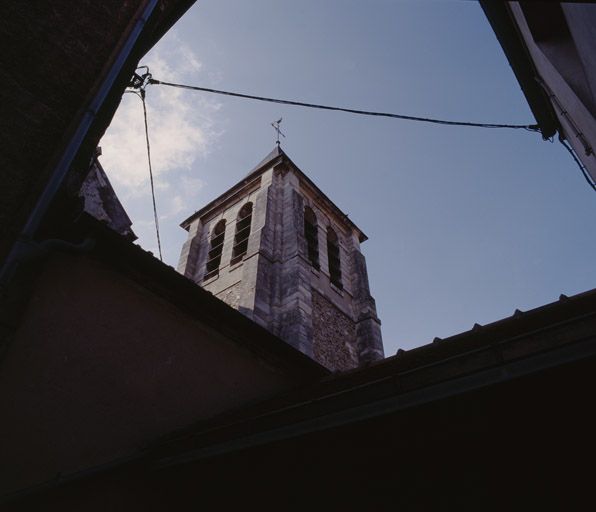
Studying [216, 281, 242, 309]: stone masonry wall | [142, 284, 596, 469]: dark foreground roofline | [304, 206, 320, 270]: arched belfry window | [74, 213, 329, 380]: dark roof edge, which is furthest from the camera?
[304, 206, 320, 270]: arched belfry window

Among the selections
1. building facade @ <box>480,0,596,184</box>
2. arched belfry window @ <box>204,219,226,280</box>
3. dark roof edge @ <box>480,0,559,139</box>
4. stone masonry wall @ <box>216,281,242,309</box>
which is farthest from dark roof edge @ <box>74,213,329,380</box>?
arched belfry window @ <box>204,219,226,280</box>

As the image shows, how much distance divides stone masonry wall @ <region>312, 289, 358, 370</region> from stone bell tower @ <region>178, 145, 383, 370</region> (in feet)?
0.12

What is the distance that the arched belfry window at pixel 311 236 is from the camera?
645 inches

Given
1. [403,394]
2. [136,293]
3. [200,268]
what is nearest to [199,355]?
[136,293]

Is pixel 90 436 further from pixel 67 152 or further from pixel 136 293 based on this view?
pixel 67 152

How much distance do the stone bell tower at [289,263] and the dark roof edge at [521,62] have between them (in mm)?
7380

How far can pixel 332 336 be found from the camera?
45.2 ft

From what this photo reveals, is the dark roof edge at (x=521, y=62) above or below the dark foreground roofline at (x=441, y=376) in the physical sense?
above

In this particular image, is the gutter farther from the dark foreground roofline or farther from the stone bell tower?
the stone bell tower

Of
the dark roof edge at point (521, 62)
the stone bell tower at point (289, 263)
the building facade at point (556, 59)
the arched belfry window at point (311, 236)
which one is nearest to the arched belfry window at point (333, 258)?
the stone bell tower at point (289, 263)

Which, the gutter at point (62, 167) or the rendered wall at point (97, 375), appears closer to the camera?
the gutter at point (62, 167)

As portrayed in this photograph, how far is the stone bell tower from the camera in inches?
508

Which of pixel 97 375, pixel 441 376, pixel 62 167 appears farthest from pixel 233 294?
pixel 441 376

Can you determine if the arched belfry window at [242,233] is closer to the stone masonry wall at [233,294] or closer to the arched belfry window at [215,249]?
the arched belfry window at [215,249]
